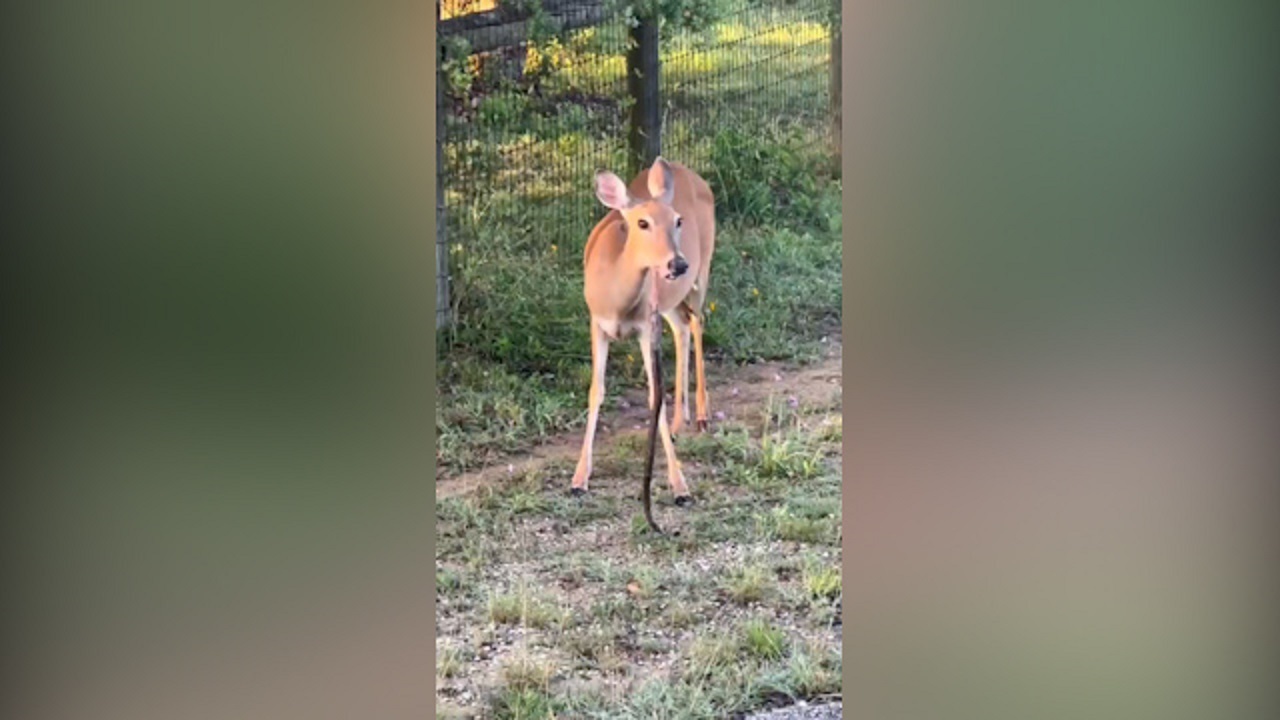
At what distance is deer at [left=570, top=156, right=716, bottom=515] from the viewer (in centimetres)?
217

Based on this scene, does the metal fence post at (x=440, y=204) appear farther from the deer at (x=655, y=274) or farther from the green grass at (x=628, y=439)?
the deer at (x=655, y=274)

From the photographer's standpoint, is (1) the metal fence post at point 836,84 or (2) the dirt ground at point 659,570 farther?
(1) the metal fence post at point 836,84

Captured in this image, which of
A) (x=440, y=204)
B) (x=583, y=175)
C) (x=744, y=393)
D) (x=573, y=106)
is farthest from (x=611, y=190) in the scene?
(x=744, y=393)

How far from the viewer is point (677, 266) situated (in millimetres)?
2195

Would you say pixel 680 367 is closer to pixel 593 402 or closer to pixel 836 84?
pixel 593 402

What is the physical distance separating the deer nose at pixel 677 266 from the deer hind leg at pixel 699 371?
0.08 m

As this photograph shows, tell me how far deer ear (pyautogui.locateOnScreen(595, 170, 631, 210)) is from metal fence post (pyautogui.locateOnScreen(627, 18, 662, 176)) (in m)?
0.04

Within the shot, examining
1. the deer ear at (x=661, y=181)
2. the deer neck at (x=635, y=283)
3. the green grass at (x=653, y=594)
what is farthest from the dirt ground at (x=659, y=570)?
the deer ear at (x=661, y=181)

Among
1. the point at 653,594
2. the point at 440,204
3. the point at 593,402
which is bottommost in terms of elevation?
the point at 653,594

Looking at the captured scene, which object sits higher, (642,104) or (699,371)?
(642,104)

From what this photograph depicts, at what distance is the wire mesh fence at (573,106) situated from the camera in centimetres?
211

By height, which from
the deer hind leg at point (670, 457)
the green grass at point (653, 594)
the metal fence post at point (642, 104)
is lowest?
the green grass at point (653, 594)

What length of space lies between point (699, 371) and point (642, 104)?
518 mm
